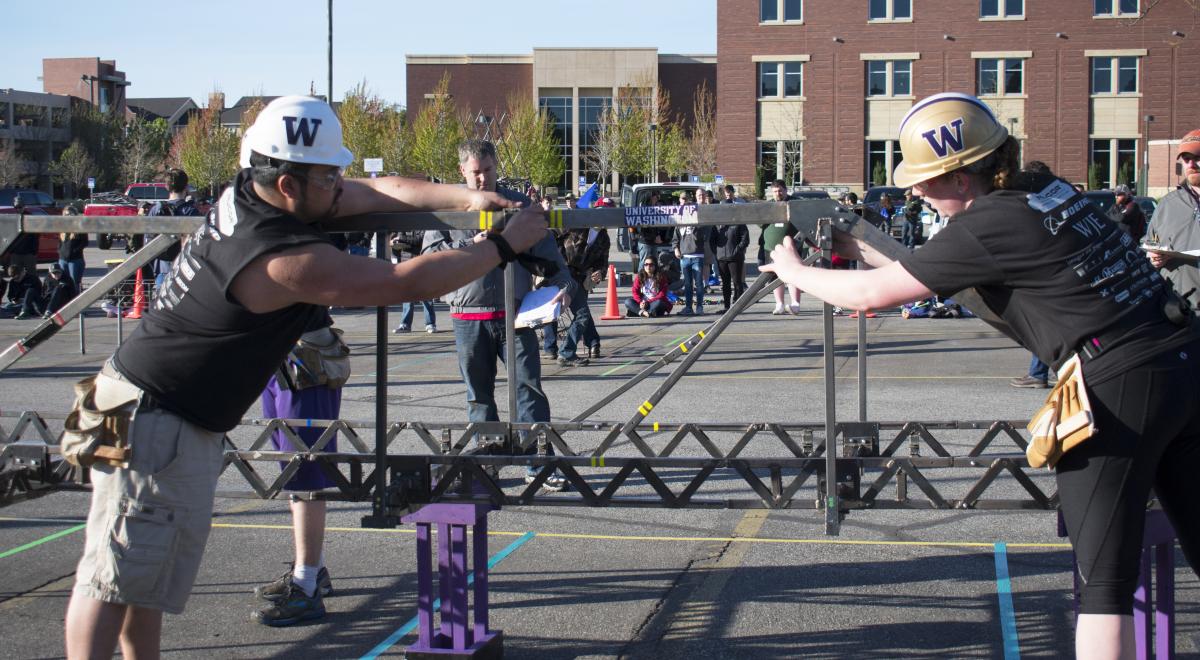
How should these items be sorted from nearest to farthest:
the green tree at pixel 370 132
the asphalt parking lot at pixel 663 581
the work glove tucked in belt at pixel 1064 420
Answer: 1. the work glove tucked in belt at pixel 1064 420
2. the asphalt parking lot at pixel 663 581
3. the green tree at pixel 370 132

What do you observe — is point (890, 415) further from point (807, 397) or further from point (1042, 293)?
point (1042, 293)

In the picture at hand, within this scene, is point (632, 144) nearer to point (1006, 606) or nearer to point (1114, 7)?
point (1114, 7)

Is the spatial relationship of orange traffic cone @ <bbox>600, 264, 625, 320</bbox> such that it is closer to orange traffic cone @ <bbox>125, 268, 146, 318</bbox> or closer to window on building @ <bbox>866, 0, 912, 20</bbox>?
orange traffic cone @ <bbox>125, 268, 146, 318</bbox>

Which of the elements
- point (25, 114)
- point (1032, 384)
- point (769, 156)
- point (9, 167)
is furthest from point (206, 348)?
point (25, 114)

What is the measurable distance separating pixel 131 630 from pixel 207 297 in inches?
40.0

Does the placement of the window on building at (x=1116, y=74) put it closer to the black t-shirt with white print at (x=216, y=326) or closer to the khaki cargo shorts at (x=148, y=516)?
the black t-shirt with white print at (x=216, y=326)

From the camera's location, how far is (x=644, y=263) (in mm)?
19688

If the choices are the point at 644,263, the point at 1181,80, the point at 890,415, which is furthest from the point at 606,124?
the point at 890,415

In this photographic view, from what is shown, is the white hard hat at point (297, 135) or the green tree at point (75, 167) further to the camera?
the green tree at point (75, 167)

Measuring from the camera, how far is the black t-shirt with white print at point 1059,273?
317 cm

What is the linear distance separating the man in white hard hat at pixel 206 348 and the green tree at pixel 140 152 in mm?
78619

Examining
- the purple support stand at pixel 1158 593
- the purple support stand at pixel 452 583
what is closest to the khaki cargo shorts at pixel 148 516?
the purple support stand at pixel 452 583

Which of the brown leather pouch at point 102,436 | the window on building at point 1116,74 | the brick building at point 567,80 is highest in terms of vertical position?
the brick building at point 567,80

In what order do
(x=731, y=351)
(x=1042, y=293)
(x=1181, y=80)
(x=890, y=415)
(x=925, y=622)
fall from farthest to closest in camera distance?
(x=1181, y=80) → (x=731, y=351) → (x=890, y=415) → (x=925, y=622) → (x=1042, y=293)
